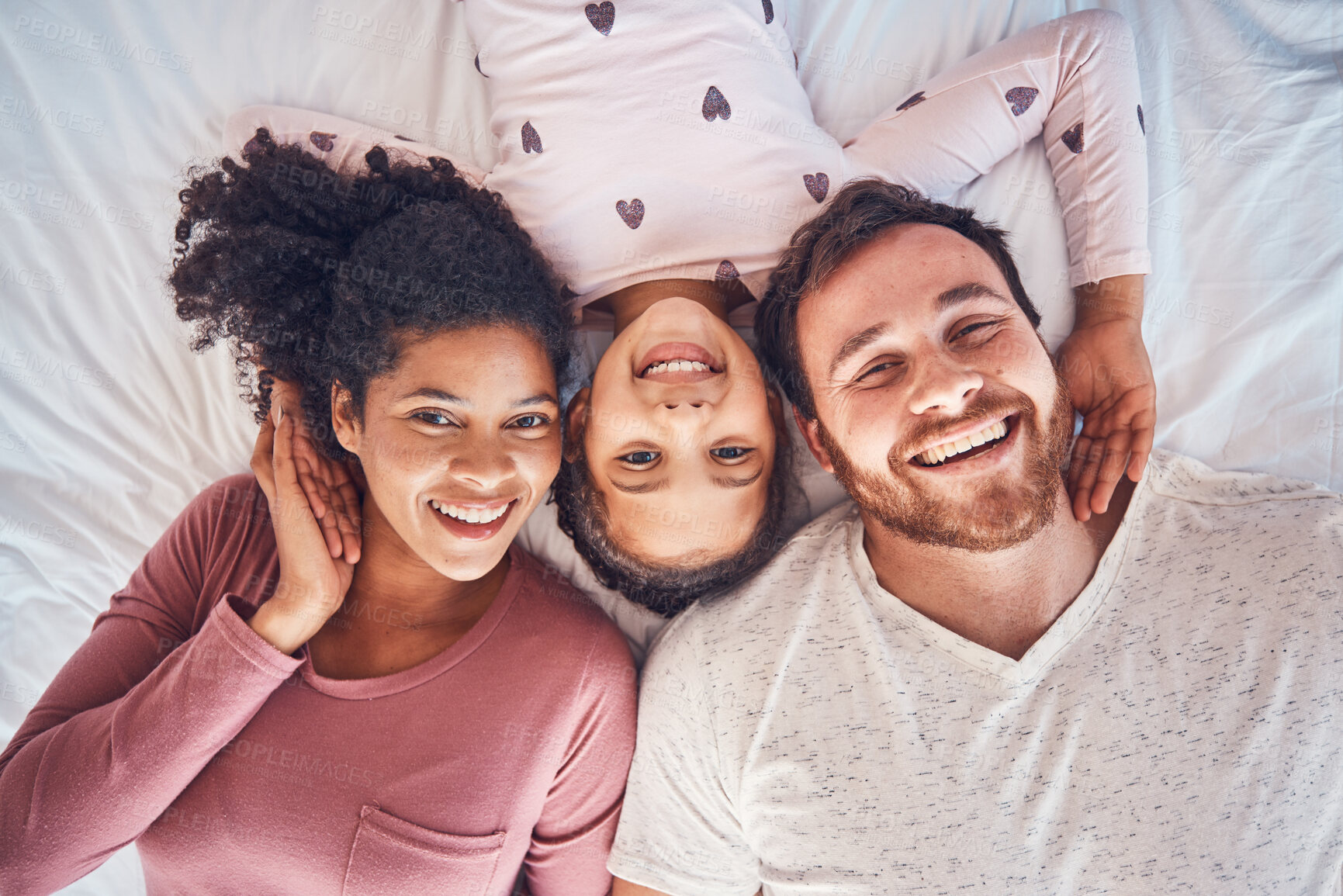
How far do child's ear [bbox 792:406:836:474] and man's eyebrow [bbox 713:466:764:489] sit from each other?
0.21 metres

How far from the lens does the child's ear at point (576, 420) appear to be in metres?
2.00

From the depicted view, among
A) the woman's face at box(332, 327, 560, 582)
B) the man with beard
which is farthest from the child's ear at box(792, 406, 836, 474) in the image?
the woman's face at box(332, 327, 560, 582)

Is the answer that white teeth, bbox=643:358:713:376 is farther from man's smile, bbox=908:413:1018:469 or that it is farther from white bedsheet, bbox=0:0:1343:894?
white bedsheet, bbox=0:0:1343:894

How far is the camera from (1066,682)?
65.1 inches

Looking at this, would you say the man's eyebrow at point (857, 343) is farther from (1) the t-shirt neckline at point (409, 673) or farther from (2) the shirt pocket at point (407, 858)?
(2) the shirt pocket at point (407, 858)

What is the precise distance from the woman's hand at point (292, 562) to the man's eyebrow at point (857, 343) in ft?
4.26

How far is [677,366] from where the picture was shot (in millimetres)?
1788

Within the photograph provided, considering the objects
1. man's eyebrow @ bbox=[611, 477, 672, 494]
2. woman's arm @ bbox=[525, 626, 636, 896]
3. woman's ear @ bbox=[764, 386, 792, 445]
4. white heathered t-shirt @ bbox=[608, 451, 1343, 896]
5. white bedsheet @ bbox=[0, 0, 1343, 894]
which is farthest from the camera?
white bedsheet @ bbox=[0, 0, 1343, 894]

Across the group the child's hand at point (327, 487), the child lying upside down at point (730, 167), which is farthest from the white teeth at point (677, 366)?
the child's hand at point (327, 487)

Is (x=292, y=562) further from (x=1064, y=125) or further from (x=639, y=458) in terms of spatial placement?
(x=1064, y=125)

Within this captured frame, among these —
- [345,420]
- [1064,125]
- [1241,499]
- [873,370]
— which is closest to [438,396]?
[345,420]

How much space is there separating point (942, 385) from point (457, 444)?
1049mm

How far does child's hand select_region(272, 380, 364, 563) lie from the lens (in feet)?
6.23

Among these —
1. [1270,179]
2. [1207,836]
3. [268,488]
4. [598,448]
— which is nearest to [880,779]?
[1207,836]
